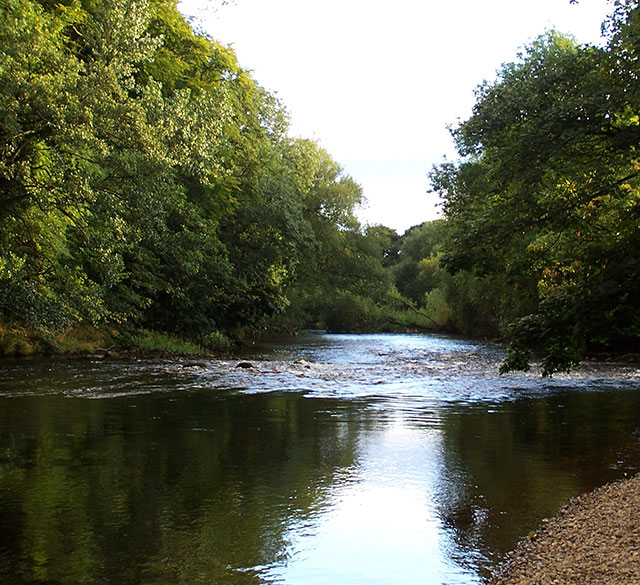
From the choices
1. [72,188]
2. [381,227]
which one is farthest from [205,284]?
[381,227]

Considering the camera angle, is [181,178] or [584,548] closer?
[584,548]

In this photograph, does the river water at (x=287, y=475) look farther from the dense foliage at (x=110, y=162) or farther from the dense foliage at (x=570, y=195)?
the dense foliage at (x=110, y=162)

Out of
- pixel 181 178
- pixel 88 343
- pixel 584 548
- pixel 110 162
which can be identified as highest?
pixel 181 178

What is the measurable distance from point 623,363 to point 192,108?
1698 cm

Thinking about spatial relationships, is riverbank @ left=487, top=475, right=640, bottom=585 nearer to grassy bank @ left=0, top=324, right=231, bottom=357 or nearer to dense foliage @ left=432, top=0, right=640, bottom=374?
dense foliage @ left=432, top=0, right=640, bottom=374

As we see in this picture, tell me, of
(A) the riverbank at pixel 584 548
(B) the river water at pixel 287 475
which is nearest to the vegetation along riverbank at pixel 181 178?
(B) the river water at pixel 287 475

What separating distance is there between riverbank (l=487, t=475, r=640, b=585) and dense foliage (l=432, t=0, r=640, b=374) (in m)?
4.89

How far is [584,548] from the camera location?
568cm

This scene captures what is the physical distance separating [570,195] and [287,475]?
8.10 metres

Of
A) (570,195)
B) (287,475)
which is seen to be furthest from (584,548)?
(570,195)

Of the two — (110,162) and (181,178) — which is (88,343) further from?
(110,162)

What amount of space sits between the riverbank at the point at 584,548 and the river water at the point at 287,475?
0.77ft

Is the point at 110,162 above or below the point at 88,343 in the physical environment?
above

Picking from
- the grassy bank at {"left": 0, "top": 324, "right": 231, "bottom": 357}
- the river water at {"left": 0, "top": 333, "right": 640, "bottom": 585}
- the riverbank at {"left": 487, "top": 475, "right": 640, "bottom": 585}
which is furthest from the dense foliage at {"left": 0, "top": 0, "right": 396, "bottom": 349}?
the riverbank at {"left": 487, "top": 475, "right": 640, "bottom": 585}
